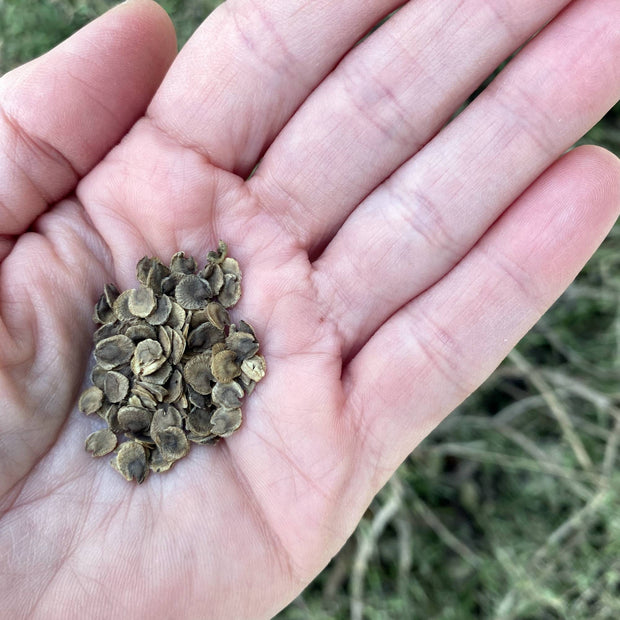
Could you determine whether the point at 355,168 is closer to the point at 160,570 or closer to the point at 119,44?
the point at 119,44

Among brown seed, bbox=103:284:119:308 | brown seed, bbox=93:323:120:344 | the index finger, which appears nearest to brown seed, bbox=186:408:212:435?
brown seed, bbox=93:323:120:344

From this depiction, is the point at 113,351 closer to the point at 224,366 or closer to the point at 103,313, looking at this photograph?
the point at 103,313

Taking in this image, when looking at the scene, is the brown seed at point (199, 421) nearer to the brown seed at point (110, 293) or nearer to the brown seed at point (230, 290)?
the brown seed at point (230, 290)

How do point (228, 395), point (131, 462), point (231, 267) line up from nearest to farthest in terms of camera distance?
point (131, 462), point (228, 395), point (231, 267)

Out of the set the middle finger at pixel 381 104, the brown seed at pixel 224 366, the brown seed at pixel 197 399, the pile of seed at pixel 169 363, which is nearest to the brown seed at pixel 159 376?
the pile of seed at pixel 169 363

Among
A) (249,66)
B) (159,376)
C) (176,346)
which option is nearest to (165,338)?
(176,346)

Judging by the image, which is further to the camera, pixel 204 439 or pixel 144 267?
pixel 144 267
